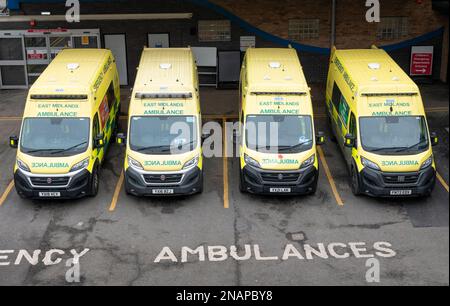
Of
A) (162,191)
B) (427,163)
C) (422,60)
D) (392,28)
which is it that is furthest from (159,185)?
(422,60)

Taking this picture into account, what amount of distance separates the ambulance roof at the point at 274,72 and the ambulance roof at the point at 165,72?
1.59 m

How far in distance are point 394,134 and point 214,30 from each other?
31.2 feet

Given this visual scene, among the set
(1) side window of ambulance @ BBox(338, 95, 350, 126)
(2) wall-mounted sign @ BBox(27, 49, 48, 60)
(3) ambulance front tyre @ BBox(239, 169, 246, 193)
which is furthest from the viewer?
(2) wall-mounted sign @ BBox(27, 49, 48, 60)

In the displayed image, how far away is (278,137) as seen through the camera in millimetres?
15727

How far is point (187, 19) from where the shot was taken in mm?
23000

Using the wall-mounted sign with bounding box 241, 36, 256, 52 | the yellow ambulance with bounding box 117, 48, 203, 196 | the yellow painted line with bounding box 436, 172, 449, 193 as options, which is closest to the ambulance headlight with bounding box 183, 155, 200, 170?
the yellow ambulance with bounding box 117, 48, 203, 196

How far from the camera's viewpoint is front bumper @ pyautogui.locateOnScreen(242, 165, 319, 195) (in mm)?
15250

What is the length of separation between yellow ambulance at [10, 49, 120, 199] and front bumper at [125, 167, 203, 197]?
3.10 ft

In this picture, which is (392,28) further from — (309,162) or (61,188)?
(61,188)

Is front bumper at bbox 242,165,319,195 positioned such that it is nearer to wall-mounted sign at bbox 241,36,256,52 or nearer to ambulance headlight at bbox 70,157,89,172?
ambulance headlight at bbox 70,157,89,172

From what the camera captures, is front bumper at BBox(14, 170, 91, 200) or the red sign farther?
the red sign

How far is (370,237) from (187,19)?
38.8 feet

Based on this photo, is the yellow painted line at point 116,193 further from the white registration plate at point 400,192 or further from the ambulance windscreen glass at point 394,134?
the white registration plate at point 400,192

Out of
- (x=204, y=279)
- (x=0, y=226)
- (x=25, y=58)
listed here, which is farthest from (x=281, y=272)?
(x=25, y=58)
